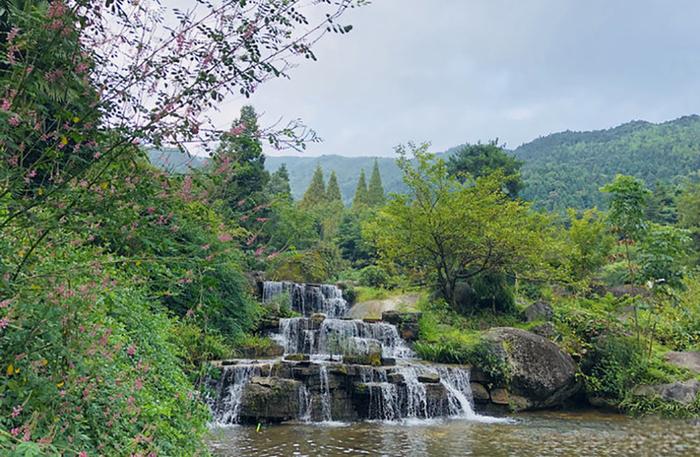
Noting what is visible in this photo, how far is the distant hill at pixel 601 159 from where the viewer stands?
213ft

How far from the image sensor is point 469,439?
315 inches

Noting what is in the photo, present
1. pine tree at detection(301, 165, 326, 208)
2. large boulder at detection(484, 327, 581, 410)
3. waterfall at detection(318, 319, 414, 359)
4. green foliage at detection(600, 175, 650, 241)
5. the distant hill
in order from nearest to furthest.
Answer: large boulder at detection(484, 327, 581, 410)
green foliage at detection(600, 175, 650, 241)
waterfall at detection(318, 319, 414, 359)
pine tree at detection(301, 165, 326, 208)
the distant hill

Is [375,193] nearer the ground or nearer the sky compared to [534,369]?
nearer the sky

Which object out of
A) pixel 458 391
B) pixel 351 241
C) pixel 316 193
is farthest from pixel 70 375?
pixel 316 193

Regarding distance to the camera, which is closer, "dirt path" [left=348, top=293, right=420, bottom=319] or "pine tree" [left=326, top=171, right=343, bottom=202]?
"dirt path" [left=348, top=293, right=420, bottom=319]

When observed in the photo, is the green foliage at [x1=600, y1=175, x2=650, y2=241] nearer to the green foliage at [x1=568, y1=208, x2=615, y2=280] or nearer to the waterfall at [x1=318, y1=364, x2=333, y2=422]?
the green foliage at [x1=568, y1=208, x2=615, y2=280]

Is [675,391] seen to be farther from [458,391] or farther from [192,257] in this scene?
[192,257]

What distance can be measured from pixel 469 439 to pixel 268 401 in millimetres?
3548

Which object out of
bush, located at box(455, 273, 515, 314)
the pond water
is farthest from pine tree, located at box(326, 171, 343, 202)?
the pond water

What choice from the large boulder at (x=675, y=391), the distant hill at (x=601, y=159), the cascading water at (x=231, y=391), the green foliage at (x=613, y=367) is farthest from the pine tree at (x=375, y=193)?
the cascading water at (x=231, y=391)

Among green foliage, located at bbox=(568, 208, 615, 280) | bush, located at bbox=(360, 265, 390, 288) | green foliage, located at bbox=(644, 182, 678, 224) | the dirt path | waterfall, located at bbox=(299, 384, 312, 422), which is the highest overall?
green foliage, located at bbox=(644, 182, 678, 224)

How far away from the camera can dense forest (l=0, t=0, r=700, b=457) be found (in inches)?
86.8

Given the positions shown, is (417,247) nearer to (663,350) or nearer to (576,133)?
(663,350)

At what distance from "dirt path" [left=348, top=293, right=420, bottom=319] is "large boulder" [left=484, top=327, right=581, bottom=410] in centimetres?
556
